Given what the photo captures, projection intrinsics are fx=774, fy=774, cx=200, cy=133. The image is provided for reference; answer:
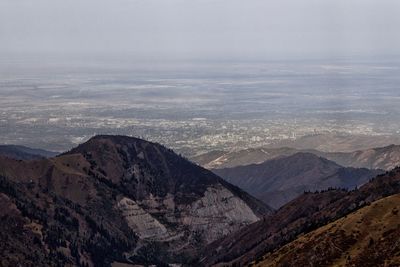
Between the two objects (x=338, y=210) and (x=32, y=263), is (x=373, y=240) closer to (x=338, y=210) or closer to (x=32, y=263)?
(x=338, y=210)

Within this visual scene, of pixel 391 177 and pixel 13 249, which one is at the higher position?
pixel 391 177

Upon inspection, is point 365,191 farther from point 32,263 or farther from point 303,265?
A: point 32,263

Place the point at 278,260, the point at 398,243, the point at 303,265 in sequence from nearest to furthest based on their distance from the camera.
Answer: the point at 398,243
the point at 303,265
the point at 278,260

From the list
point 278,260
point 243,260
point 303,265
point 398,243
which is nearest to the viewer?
point 398,243

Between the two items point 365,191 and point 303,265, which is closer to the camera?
point 303,265

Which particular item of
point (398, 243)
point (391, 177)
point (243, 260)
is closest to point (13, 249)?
point (243, 260)

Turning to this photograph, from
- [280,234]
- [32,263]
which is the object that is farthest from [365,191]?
[32,263]

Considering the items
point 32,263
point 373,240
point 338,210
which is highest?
point 373,240
